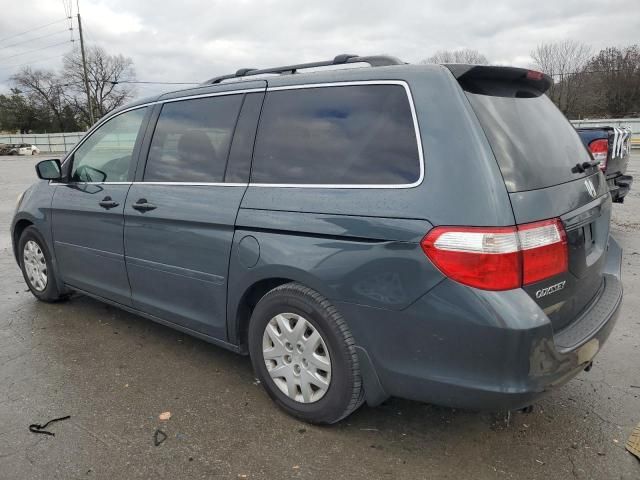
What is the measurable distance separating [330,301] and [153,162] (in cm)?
183

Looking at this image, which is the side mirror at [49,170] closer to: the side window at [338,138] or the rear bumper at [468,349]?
the side window at [338,138]

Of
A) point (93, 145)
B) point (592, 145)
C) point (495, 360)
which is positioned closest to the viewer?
point (495, 360)

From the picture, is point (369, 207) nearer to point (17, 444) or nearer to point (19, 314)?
point (17, 444)

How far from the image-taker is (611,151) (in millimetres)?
6566

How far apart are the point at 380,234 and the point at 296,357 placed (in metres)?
0.89

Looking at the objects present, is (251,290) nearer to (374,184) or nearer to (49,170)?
(374,184)

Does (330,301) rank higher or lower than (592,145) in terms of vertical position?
lower

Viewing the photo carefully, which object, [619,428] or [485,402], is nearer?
[485,402]

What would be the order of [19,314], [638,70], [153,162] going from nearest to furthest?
[153,162] → [19,314] → [638,70]

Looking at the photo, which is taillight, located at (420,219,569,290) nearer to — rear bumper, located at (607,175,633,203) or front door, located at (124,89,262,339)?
front door, located at (124,89,262,339)

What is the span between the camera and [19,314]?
468 centimetres

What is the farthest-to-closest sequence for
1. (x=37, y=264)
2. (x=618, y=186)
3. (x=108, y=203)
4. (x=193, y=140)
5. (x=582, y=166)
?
(x=618, y=186) < (x=37, y=264) < (x=108, y=203) < (x=193, y=140) < (x=582, y=166)

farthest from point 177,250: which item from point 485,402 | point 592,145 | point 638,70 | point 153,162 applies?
point 638,70

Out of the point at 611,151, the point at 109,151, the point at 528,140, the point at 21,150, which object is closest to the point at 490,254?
the point at 528,140
